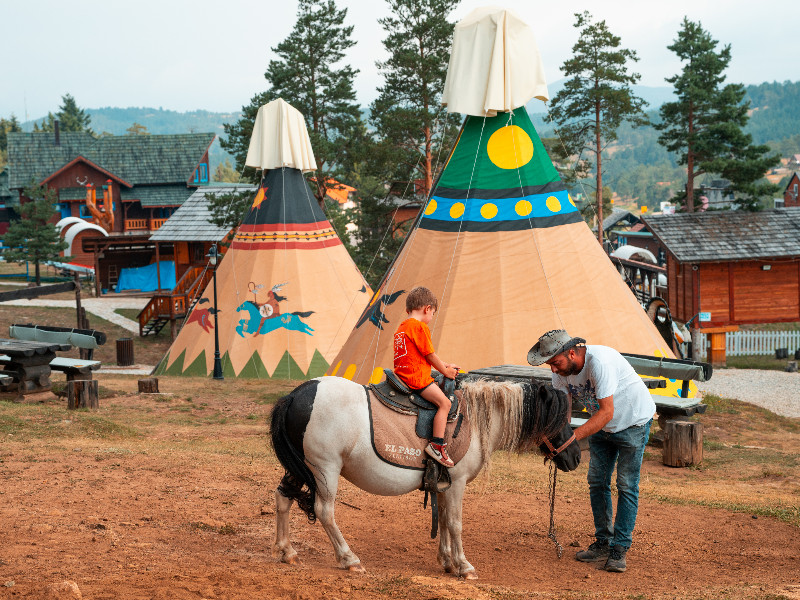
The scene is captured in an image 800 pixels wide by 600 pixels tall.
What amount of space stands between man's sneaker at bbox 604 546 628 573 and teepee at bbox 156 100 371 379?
1341 centimetres

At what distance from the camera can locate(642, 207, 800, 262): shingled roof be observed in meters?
27.7

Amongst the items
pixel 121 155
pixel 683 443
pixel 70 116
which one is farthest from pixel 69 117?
pixel 683 443

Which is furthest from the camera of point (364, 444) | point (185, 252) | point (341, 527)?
point (185, 252)

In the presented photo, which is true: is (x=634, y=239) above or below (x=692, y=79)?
below

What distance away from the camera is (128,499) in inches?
302

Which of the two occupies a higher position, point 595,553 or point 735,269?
point 735,269

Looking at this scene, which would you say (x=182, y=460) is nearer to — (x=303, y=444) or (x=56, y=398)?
(x=303, y=444)

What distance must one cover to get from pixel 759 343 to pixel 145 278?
31610 mm

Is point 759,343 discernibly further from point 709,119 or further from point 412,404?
point 412,404

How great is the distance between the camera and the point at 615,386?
6191 millimetres

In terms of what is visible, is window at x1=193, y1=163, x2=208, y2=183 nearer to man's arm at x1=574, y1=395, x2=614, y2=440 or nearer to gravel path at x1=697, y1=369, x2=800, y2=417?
gravel path at x1=697, y1=369, x2=800, y2=417

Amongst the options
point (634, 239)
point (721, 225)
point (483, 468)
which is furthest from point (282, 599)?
point (634, 239)

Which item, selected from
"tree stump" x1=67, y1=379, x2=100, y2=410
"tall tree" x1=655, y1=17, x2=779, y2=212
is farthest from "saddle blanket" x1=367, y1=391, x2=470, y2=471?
"tall tree" x1=655, y1=17, x2=779, y2=212

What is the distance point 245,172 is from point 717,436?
870 inches
